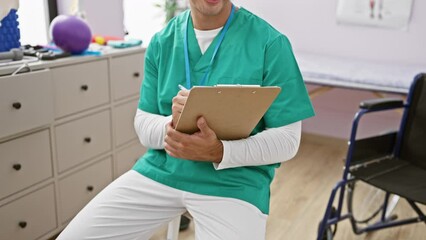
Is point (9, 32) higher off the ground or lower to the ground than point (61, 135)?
higher

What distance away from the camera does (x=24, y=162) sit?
1.71 m

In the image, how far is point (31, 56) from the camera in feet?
5.94

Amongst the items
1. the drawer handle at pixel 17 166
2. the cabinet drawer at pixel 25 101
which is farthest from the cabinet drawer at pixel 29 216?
the cabinet drawer at pixel 25 101

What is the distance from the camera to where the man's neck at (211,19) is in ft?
4.05

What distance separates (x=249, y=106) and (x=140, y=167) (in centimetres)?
45

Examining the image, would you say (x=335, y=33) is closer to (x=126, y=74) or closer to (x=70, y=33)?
(x=126, y=74)

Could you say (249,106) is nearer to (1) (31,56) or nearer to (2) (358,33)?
(1) (31,56)

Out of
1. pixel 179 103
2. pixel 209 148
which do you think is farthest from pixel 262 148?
pixel 179 103

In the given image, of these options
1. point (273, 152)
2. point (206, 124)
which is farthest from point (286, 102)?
point (206, 124)

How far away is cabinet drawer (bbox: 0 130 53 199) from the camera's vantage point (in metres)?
1.63

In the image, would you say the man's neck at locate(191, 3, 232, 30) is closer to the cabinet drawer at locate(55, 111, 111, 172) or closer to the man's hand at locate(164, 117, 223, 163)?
the man's hand at locate(164, 117, 223, 163)

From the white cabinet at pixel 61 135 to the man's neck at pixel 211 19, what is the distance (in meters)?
0.74

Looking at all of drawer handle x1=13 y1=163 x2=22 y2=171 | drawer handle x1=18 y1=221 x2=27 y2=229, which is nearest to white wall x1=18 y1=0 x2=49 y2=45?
drawer handle x1=13 y1=163 x2=22 y2=171

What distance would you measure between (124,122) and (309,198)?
111cm
